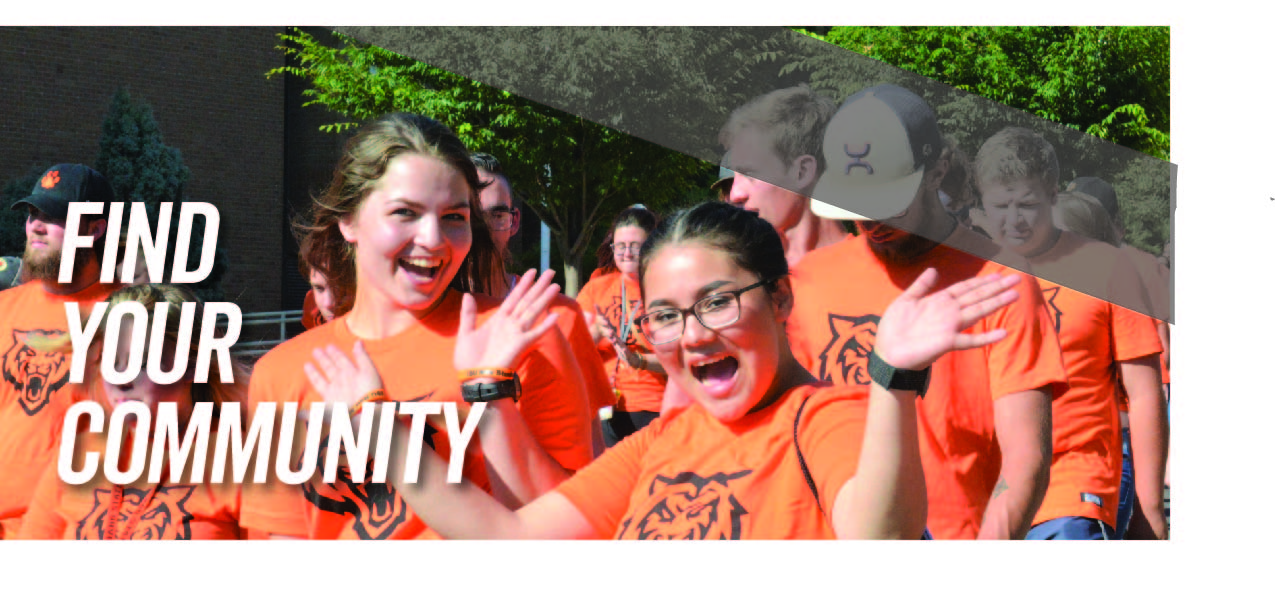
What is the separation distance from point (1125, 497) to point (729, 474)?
1966 mm

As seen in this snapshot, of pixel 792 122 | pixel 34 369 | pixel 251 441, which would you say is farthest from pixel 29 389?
pixel 792 122

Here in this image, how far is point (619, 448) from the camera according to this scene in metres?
2.87

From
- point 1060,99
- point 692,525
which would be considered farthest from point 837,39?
point 692,525

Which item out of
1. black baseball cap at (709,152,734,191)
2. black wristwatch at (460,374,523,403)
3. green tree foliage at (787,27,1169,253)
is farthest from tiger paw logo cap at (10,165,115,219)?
green tree foliage at (787,27,1169,253)

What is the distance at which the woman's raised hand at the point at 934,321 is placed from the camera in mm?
2340

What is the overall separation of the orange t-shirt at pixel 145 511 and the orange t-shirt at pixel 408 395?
0.52 ft

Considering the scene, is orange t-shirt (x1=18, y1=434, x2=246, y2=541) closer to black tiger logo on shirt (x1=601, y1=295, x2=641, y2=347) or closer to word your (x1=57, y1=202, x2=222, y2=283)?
word your (x1=57, y1=202, x2=222, y2=283)

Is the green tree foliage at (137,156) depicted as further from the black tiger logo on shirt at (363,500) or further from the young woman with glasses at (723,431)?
the young woman with glasses at (723,431)

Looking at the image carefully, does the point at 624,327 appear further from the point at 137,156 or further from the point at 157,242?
the point at 137,156

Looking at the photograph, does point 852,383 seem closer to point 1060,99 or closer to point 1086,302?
point 1086,302

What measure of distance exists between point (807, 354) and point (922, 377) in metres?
0.87

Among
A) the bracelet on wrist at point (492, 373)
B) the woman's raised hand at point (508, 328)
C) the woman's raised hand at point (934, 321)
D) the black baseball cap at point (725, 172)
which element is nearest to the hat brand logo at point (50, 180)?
the woman's raised hand at point (508, 328)

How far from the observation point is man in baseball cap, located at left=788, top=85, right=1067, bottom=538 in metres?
3.07

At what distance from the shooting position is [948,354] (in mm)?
3098
